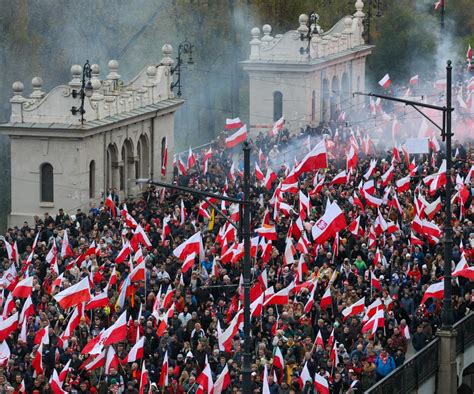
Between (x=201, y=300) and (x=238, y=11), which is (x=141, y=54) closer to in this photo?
(x=238, y=11)

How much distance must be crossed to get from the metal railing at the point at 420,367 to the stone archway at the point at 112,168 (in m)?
21.1

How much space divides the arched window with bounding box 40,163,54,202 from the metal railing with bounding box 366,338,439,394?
21363 mm

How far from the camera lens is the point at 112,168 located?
5947cm

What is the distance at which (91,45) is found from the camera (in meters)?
90.4

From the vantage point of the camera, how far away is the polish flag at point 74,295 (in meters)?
36.9

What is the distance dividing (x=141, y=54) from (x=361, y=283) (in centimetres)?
5439

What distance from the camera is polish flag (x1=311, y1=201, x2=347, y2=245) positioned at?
41062 millimetres

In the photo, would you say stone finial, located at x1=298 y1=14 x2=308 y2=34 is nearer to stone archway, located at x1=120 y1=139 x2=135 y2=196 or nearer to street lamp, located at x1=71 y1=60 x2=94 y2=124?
stone archway, located at x1=120 y1=139 x2=135 y2=196

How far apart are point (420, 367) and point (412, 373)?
0.43 meters

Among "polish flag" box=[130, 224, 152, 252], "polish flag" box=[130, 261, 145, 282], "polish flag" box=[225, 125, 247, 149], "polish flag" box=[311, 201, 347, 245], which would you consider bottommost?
"polish flag" box=[130, 261, 145, 282]

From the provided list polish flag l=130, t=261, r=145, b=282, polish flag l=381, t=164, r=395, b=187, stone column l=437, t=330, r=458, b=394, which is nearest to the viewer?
stone column l=437, t=330, r=458, b=394

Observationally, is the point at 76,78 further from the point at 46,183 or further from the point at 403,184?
the point at 403,184

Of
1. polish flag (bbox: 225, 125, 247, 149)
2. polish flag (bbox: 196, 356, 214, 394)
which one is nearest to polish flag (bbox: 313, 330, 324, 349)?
polish flag (bbox: 196, 356, 214, 394)

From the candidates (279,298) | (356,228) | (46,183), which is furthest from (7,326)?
(46,183)
